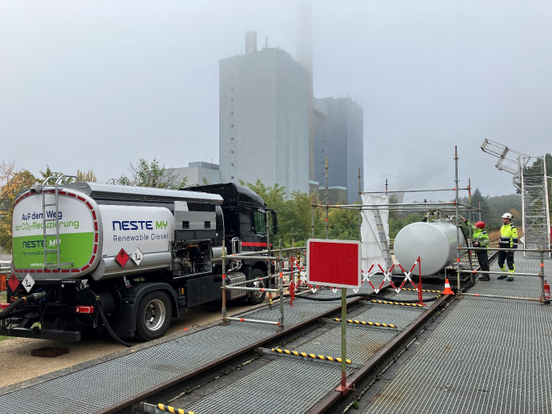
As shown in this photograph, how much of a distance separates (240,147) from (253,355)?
7240 centimetres

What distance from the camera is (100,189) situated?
24.1ft

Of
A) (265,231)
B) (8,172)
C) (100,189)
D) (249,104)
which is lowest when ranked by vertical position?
(265,231)

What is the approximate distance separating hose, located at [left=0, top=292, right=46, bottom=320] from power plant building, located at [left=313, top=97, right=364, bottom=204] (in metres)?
101

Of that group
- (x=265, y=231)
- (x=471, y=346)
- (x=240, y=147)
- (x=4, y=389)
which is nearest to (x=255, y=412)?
(x=4, y=389)

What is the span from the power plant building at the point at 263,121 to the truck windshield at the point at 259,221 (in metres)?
60.6

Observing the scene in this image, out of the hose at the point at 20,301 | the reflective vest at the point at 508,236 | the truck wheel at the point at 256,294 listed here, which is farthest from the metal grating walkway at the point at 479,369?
the hose at the point at 20,301

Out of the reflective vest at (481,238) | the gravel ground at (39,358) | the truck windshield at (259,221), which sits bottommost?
the gravel ground at (39,358)

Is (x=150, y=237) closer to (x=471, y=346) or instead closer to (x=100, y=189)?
(x=100, y=189)

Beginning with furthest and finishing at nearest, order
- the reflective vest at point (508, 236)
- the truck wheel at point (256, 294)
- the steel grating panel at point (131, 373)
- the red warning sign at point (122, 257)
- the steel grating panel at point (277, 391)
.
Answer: the reflective vest at point (508, 236) < the truck wheel at point (256, 294) < the red warning sign at point (122, 257) < the steel grating panel at point (131, 373) < the steel grating panel at point (277, 391)

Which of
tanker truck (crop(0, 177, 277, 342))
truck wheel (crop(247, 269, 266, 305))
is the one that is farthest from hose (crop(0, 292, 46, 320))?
truck wheel (crop(247, 269, 266, 305))

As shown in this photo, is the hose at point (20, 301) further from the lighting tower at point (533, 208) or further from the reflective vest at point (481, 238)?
the lighting tower at point (533, 208)

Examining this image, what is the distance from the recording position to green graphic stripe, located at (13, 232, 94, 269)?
22.9 feet

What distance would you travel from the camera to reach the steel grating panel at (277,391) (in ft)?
15.0

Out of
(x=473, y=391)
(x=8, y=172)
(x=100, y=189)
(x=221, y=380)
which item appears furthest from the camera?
(x=8, y=172)
